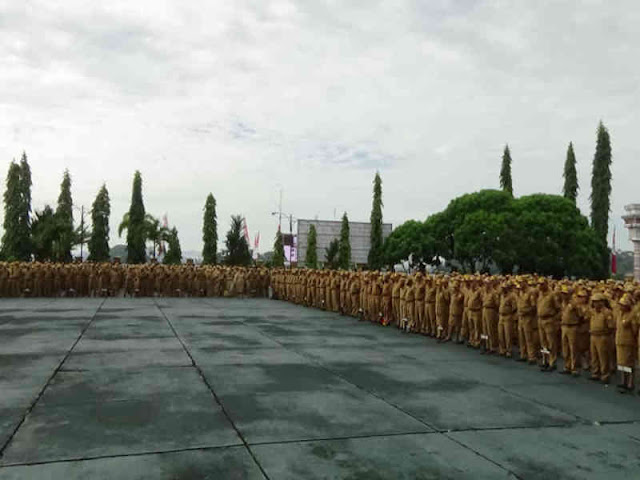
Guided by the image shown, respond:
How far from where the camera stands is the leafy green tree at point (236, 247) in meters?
46.4

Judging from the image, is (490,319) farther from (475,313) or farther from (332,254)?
(332,254)

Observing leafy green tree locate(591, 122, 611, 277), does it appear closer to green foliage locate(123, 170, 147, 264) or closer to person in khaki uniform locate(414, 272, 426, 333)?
person in khaki uniform locate(414, 272, 426, 333)

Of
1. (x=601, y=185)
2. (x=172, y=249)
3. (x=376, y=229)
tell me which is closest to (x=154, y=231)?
(x=172, y=249)

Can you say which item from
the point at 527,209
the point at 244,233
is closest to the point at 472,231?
the point at 527,209

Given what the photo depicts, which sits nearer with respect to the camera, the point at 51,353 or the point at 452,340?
the point at 51,353

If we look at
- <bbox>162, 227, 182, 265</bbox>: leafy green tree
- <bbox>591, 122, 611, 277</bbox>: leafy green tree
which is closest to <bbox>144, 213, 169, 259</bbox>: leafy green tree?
<bbox>162, 227, 182, 265</bbox>: leafy green tree

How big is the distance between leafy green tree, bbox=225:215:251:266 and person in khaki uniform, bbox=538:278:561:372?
117 ft

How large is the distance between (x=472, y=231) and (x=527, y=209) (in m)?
4.39

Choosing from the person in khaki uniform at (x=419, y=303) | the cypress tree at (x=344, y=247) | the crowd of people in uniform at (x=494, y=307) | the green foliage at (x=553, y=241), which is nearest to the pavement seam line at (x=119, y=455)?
the crowd of people in uniform at (x=494, y=307)

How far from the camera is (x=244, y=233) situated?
48375mm

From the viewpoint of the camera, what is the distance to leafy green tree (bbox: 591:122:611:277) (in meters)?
49.1

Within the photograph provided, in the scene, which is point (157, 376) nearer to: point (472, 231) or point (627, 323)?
point (627, 323)

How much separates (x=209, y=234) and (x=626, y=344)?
2027 inches

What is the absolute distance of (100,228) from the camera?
61250 mm
